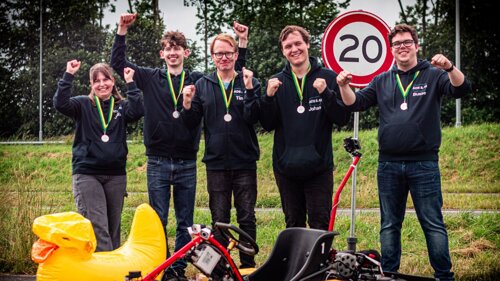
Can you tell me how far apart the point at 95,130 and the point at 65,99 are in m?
0.45

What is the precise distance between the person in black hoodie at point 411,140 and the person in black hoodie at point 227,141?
1096 millimetres

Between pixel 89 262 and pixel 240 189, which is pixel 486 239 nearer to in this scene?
pixel 240 189

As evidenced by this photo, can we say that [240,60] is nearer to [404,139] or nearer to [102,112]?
[102,112]

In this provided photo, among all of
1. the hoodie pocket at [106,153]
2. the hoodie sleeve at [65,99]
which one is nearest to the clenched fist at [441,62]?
the hoodie pocket at [106,153]

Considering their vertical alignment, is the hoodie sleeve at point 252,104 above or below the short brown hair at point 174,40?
below

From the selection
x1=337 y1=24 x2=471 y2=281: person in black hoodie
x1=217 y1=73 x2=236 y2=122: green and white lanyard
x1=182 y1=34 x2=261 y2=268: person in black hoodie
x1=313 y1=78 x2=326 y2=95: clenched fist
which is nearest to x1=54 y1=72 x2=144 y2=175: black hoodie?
x1=182 y1=34 x2=261 y2=268: person in black hoodie

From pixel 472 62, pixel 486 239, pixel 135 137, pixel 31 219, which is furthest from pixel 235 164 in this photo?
pixel 472 62

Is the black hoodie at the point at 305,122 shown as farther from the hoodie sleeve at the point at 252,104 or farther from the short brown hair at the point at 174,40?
the short brown hair at the point at 174,40

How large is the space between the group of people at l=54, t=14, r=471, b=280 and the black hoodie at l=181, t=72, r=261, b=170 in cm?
1

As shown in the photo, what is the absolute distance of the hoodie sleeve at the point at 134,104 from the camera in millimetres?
6895

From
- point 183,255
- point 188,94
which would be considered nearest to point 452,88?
point 188,94

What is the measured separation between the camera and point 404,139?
6.18 meters

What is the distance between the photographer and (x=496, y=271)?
288 inches

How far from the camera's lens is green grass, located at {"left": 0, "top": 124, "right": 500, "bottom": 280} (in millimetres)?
7984
